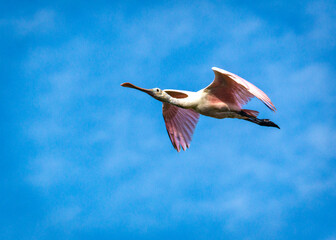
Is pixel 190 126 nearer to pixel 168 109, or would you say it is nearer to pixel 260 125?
pixel 168 109

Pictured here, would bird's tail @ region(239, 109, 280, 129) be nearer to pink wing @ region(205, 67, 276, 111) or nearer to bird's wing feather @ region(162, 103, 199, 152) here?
pink wing @ region(205, 67, 276, 111)

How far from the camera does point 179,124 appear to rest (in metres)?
10.8

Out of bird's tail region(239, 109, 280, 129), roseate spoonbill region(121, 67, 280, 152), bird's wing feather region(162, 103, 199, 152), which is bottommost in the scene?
bird's tail region(239, 109, 280, 129)

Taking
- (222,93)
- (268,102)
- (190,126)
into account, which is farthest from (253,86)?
(190,126)

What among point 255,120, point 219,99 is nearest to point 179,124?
point 219,99

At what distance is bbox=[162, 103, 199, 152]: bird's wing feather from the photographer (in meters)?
10.7

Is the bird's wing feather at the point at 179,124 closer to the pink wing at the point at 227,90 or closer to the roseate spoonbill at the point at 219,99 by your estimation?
the roseate spoonbill at the point at 219,99

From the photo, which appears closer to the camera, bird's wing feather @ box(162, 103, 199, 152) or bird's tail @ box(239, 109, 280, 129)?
bird's tail @ box(239, 109, 280, 129)

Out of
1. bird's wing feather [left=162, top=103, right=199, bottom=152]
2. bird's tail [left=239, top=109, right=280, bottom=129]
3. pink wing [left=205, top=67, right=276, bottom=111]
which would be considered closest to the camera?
pink wing [left=205, top=67, right=276, bottom=111]

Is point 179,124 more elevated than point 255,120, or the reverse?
point 179,124

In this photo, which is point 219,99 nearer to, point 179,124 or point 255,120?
point 255,120

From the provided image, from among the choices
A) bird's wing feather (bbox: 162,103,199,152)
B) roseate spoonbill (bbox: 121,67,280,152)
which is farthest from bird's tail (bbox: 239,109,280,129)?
bird's wing feather (bbox: 162,103,199,152)

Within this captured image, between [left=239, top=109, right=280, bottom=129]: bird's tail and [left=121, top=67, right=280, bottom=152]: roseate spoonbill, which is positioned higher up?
[left=121, top=67, right=280, bottom=152]: roseate spoonbill

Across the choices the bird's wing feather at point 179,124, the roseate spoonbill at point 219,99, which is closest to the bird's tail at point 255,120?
the roseate spoonbill at point 219,99
